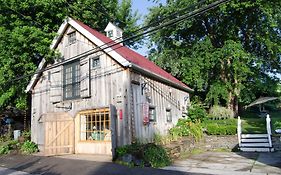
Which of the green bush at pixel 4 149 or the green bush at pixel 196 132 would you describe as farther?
the green bush at pixel 196 132

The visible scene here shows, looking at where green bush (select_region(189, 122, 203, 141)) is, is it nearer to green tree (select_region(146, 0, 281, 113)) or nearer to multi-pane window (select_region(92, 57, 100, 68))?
multi-pane window (select_region(92, 57, 100, 68))

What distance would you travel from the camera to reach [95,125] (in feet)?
47.0

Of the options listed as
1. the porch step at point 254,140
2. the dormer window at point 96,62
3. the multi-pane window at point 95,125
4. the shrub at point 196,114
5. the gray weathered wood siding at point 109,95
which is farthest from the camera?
the shrub at point 196,114

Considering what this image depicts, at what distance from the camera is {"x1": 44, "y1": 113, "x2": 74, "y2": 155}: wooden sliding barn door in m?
14.1

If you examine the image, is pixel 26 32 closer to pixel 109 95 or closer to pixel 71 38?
pixel 71 38

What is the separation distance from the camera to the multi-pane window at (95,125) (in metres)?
13.8

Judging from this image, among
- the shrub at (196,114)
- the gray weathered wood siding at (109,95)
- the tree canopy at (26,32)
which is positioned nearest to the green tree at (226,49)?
the shrub at (196,114)

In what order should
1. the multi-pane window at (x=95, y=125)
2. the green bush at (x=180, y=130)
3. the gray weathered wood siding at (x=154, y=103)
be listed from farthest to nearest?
the green bush at (x=180, y=130) → the multi-pane window at (x=95, y=125) → the gray weathered wood siding at (x=154, y=103)

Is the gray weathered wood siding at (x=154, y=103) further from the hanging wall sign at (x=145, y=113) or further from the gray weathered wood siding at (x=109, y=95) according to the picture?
the hanging wall sign at (x=145, y=113)

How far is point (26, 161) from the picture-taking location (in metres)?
12.9

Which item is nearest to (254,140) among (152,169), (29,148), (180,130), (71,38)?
(180,130)

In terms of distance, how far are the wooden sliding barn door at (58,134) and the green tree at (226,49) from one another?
12781 mm

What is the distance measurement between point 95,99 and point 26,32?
7.10 m

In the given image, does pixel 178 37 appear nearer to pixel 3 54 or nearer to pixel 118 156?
pixel 3 54
